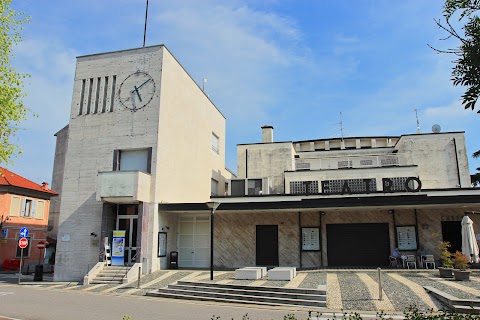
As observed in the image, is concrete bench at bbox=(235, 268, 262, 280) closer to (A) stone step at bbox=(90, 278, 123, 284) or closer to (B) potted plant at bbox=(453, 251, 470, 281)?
(A) stone step at bbox=(90, 278, 123, 284)

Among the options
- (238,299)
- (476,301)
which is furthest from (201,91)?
(476,301)

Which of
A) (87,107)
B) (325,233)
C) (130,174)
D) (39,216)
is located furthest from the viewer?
(39,216)

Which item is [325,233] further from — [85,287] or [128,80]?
[128,80]

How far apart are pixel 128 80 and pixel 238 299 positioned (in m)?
15.9

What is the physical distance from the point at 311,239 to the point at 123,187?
36.9 ft

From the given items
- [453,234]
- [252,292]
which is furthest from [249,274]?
[453,234]

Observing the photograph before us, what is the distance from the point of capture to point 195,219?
24891mm

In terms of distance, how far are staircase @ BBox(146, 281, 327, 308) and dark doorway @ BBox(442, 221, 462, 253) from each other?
11307mm

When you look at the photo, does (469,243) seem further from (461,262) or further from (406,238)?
(406,238)

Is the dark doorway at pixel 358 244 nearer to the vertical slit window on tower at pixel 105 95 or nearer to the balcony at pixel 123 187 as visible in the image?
the balcony at pixel 123 187

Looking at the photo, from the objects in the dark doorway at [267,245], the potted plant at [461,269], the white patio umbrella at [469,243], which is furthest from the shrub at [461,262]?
the dark doorway at [267,245]

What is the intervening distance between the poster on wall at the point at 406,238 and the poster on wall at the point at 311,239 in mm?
4500

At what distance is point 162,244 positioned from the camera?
22578 millimetres

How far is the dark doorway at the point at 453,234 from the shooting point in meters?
21.3
